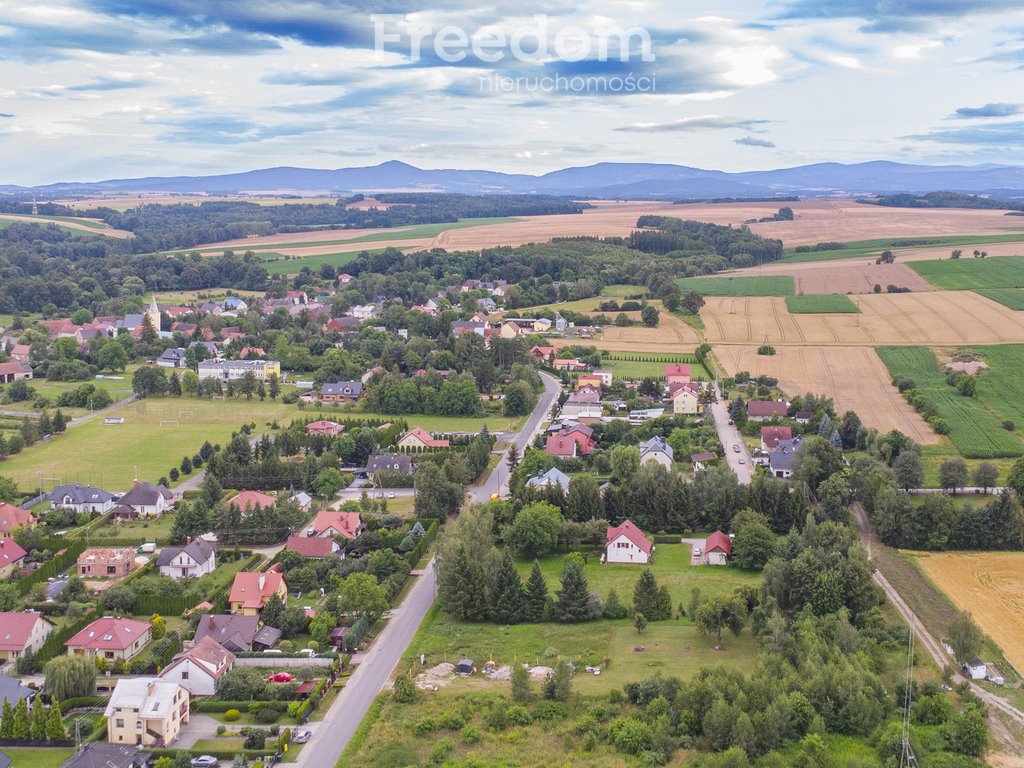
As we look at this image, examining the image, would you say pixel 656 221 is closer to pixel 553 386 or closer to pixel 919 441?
pixel 553 386

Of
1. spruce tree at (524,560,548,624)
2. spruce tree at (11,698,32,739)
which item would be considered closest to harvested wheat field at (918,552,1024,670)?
spruce tree at (524,560,548,624)

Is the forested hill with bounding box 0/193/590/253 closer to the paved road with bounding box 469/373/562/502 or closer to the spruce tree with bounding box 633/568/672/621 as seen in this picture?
the paved road with bounding box 469/373/562/502

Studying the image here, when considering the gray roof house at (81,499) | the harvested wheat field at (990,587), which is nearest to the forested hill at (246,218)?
the gray roof house at (81,499)

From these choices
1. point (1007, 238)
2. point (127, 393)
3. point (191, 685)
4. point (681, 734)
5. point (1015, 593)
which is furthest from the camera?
point (1007, 238)

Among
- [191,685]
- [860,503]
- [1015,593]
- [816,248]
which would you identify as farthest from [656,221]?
[191,685]

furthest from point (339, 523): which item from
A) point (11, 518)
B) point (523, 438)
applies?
point (523, 438)

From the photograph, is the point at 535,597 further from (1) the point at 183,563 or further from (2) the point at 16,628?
(2) the point at 16,628
